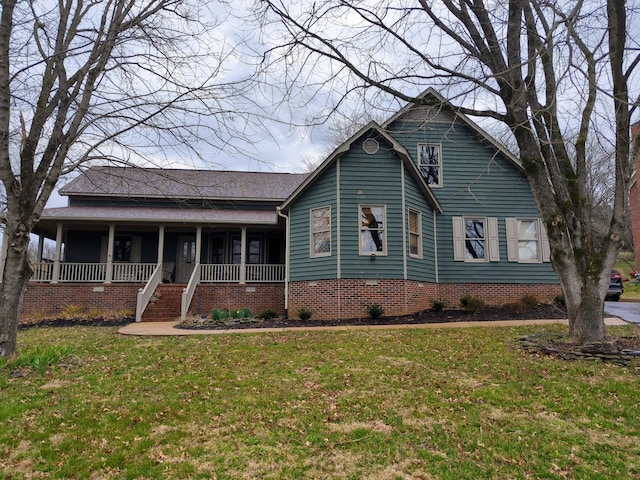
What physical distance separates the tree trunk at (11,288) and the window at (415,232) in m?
9.91

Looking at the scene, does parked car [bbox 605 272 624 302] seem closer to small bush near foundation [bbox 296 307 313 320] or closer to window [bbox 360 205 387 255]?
window [bbox 360 205 387 255]

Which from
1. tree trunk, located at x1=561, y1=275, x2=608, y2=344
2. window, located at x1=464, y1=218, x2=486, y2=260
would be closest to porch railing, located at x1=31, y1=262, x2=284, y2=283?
window, located at x1=464, y1=218, x2=486, y2=260

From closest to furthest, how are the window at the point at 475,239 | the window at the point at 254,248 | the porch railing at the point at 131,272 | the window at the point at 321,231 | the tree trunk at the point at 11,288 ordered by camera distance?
the tree trunk at the point at 11,288
the window at the point at 321,231
the window at the point at 475,239
the porch railing at the point at 131,272
the window at the point at 254,248

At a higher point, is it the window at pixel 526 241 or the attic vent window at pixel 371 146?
the attic vent window at pixel 371 146

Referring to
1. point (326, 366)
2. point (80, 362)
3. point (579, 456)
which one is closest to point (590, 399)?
point (579, 456)

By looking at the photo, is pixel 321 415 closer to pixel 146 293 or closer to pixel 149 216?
pixel 146 293

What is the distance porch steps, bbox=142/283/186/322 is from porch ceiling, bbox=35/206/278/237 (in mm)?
2398

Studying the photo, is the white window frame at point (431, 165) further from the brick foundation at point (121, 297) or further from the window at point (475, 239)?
the brick foundation at point (121, 297)

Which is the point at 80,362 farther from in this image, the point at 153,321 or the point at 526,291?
the point at 526,291

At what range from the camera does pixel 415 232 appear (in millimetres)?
13430

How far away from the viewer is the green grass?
3490 mm

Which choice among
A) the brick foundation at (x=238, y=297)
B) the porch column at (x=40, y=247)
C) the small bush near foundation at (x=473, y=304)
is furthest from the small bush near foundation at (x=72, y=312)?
the small bush near foundation at (x=473, y=304)

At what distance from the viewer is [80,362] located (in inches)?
270

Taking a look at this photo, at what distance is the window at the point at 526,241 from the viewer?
48.5ft
